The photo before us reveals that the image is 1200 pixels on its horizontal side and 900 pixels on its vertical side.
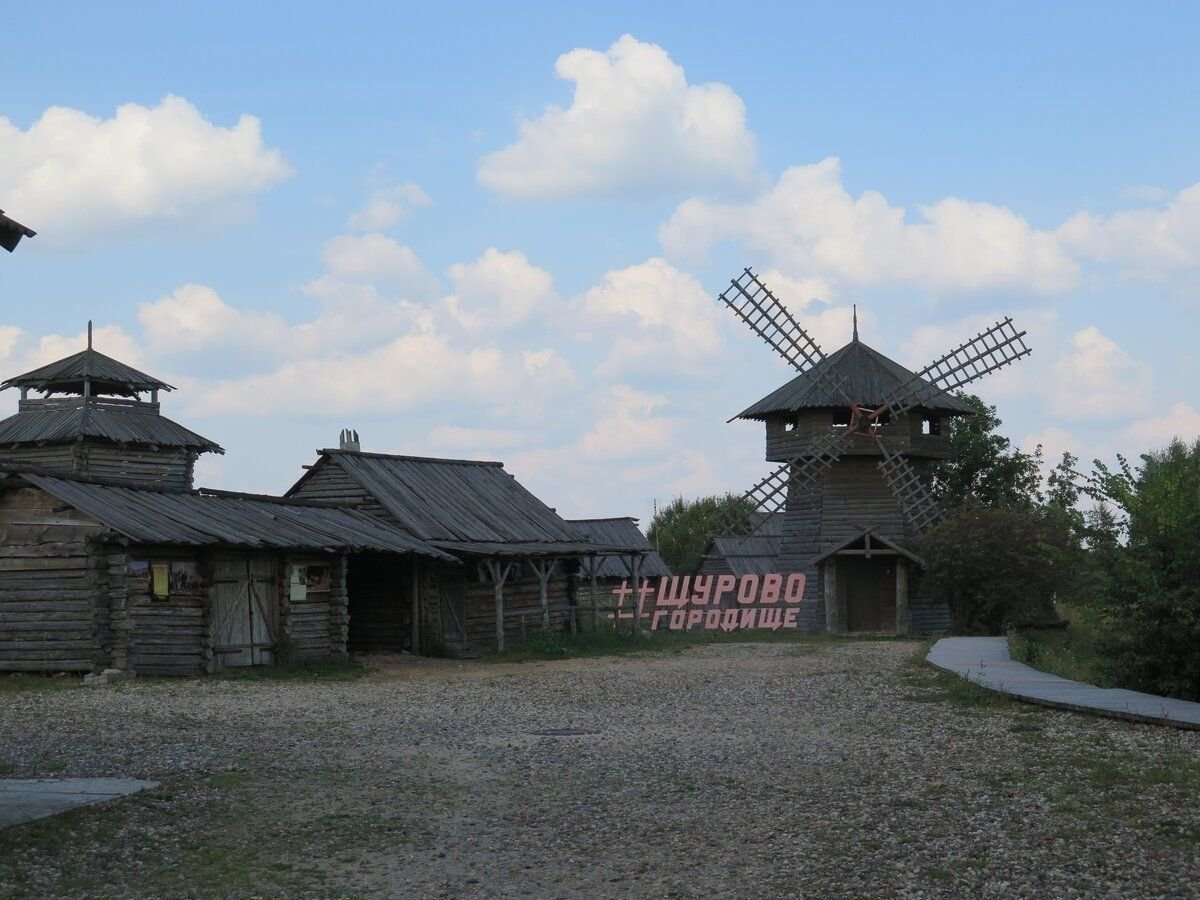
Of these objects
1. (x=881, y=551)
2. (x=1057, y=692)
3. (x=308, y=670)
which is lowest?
(x=308, y=670)

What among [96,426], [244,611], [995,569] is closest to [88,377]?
[96,426]

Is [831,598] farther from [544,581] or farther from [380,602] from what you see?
[380,602]

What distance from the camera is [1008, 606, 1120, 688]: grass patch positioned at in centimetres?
2027

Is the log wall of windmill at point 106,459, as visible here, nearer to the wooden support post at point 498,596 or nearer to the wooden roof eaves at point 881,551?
the wooden support post at point 498,596

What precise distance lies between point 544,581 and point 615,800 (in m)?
22.7

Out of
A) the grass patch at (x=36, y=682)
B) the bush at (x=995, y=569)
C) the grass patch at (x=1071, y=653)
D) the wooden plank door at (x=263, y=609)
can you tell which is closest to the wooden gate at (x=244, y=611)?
the wooden plank door at (x=263, y=609)

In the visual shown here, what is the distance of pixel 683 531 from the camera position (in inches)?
3435

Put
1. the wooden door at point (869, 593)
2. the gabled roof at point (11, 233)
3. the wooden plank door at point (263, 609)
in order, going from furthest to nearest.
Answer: the wooden door at point (869, 593)
the wooden plank door at point (263, 609)
the gabled roof at point (11, 233)

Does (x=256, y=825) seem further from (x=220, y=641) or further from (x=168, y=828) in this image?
(x=220, y=641)

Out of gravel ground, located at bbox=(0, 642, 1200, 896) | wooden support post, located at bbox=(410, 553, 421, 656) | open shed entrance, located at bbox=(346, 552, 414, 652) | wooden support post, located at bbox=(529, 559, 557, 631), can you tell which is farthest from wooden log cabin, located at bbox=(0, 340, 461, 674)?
gravel ground, located at bbox=(0, 642, 1200, 896)

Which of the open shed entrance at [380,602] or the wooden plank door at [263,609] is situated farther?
the open shed entrance at [380,602]

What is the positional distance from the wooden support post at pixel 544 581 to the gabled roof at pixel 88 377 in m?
25.9

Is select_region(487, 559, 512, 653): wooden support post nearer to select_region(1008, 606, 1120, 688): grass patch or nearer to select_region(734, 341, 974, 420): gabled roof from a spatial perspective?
select_region(1008, 606, 1120, 688): grass patch

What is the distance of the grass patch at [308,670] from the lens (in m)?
25.3
